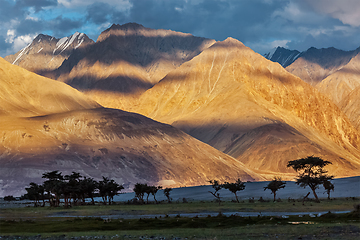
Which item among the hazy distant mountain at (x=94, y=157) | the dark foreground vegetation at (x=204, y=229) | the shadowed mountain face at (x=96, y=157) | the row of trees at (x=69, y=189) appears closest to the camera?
the dark foreground vegetation at (x=204, y=229)

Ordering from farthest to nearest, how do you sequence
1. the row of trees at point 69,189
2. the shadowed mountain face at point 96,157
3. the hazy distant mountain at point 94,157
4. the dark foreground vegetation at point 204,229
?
1. the shadowed mountain face at point 96,157
2. the hazy distant mountain at point 94,157
3. the row of trees at point 69,189
4. the dark foreground vegetation at point 204,229

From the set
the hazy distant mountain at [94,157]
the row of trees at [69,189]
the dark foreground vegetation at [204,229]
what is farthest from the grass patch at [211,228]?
the hazy distant mountain at [94,157]

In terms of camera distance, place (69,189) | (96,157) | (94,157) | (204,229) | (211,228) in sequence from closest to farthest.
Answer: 1. (204,229)
2. (211,228)
3. (69,189)
4. (94,157)
5. (96,157)

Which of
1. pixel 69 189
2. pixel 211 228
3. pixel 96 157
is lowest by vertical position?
pixel 211 228

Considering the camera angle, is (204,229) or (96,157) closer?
(204,229)

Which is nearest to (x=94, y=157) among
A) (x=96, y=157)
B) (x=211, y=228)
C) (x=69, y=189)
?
(x=96, y=157)

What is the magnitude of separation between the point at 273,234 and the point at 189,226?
9570mm

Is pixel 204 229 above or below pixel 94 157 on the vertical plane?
below

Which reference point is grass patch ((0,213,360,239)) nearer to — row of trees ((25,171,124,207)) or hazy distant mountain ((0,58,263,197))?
row of trees ((25,171,124,207))

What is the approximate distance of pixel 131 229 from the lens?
39.8 meters

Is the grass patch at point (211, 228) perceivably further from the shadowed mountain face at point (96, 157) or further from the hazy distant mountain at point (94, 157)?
the shadowed mountain face at point (96, 157)

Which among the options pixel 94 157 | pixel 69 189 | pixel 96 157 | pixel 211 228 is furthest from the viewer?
pixel 96 157

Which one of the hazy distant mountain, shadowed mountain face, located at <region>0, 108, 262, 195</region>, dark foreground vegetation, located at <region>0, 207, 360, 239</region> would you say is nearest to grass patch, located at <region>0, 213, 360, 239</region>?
dark foreground vegetation, located at <region>0, 207, 360, 239</region>

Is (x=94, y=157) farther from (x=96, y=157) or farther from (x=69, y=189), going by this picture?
(x=69, y=189)
